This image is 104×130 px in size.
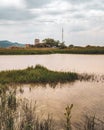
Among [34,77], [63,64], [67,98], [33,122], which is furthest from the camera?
[63,64]

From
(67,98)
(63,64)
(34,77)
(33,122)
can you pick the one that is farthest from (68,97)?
(63,64)

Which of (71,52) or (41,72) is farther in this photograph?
(71,52)

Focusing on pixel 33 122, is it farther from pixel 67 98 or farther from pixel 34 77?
pixel 34 77

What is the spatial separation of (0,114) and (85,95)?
5329 mm

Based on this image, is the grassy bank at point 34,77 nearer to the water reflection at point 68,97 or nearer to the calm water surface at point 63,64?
the water reflection at point 68,97

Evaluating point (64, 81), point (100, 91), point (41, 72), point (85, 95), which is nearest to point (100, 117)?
point (85, 95)

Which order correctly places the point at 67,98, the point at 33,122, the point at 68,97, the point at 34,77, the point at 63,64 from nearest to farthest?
the point at 33,122, the point at 67,98, the point at 68,97, the point at 34,77, the point at 63,64

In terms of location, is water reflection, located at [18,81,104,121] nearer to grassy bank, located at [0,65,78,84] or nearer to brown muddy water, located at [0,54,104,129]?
brown muddy water, located at [0,54,104,129]

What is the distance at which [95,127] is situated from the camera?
24.1 ft

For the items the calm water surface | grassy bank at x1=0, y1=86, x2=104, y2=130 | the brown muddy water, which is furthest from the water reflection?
the calm water surface

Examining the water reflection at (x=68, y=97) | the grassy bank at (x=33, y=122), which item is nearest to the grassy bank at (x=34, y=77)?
the water reflection at (x=68, y=97)

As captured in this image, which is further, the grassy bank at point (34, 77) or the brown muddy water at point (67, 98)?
the grassy bank at point (34, 77)

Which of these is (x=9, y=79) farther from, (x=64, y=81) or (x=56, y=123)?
(x=56, y=123)

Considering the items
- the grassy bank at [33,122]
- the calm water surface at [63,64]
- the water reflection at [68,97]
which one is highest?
the grassy bank at [33,122]
